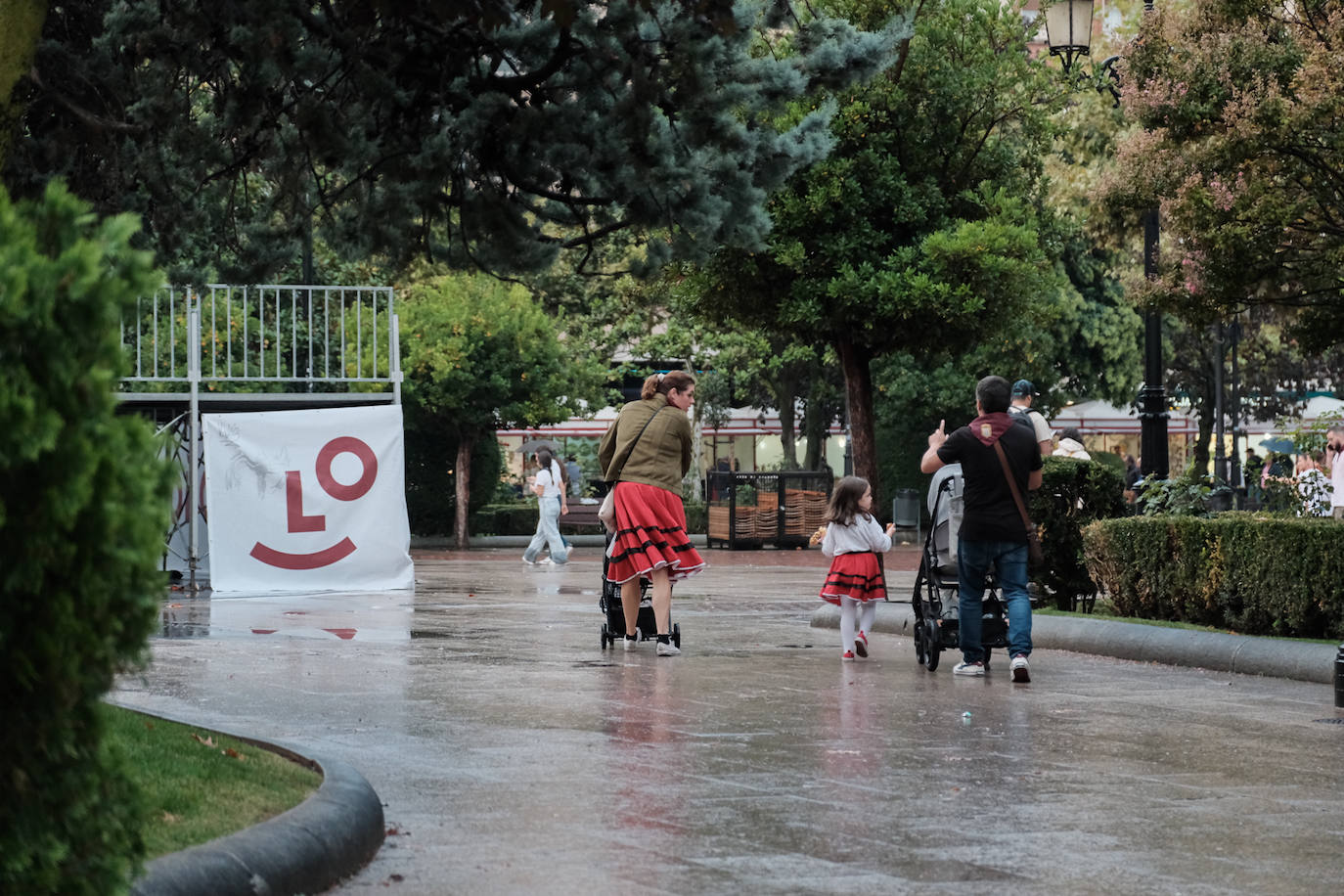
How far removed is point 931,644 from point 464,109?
14.9ft

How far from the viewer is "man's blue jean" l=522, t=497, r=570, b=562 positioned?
26391mm

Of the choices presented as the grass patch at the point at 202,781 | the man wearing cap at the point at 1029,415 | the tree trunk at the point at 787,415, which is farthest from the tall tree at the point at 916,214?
the tree trunk at the point at 787,415

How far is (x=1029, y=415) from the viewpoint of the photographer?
12.2 m

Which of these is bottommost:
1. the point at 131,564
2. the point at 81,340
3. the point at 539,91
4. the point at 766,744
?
the point at 766,744

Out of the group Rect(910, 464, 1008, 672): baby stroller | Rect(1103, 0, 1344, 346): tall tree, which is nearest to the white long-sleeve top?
Rect(910, 464, 1008, 672): baby stroller

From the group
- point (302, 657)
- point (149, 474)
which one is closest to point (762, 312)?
point (302, 657)

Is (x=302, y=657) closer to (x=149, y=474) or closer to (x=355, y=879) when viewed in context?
(x=355, y=879)

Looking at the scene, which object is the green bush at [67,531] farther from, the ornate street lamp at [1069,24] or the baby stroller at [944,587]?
the ornate street lamp at [1069,24]

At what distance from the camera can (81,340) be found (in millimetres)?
3072

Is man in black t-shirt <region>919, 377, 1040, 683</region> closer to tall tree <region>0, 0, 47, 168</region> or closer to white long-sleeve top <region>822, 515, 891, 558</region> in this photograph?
white long-sleeve top <region>822, 515, 891, 558</region>

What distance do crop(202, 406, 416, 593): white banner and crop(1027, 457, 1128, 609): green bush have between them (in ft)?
22.7

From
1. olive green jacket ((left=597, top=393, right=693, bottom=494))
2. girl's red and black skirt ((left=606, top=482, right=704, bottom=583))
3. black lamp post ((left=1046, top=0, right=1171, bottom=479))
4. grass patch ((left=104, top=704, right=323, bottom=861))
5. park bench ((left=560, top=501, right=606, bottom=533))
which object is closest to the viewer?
grass patch ((left=104, top=704, right=323, bottom=861))

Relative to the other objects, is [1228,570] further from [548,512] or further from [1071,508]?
[548,512]

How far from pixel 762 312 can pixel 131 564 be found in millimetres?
16210
